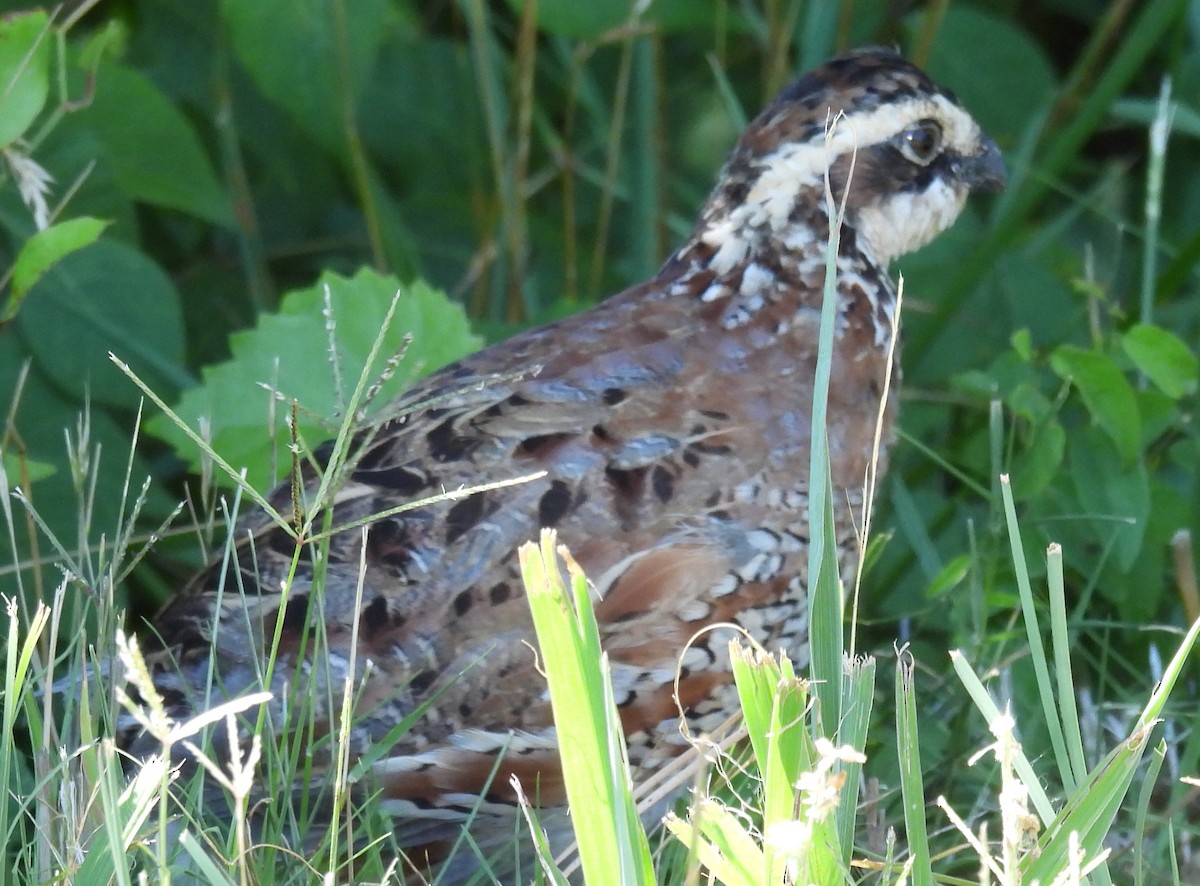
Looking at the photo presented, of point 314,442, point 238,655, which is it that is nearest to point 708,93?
point 314,442

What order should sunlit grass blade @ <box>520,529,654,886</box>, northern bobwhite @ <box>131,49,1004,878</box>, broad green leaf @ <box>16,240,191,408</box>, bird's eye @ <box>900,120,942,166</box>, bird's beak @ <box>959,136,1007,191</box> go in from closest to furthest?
sunlit grass blade @ <box>520,529,654,886</box>
northern bobwhite @ <box>131,49,1004,878</box>
bird's eye @ <box>900,120,942,166</box>
bird's beak @ <box>959,136,1007,191</box>
broad green leaf @ <box>16,240,191,408</box>

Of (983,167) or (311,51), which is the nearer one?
(983,167)

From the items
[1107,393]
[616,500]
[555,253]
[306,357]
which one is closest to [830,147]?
[1107,393]

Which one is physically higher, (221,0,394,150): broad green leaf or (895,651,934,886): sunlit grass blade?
(221,0,394,150): broad green leaf

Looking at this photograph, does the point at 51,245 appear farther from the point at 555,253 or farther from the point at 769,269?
the point at 555,253

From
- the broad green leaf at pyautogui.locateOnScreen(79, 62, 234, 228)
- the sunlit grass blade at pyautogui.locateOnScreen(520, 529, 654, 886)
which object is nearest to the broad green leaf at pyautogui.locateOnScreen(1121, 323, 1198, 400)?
the sunlit grass blade at pyautogui.locateOnScreen(520, 529, 654, 886)

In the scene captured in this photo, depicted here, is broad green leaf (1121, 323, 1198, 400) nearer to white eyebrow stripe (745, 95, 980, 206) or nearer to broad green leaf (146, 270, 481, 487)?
white eyebrow stripe (745, 95, 980, 206)

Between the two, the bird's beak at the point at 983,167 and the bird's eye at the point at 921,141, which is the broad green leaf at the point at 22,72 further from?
the bird's beak at the point at 983,167
